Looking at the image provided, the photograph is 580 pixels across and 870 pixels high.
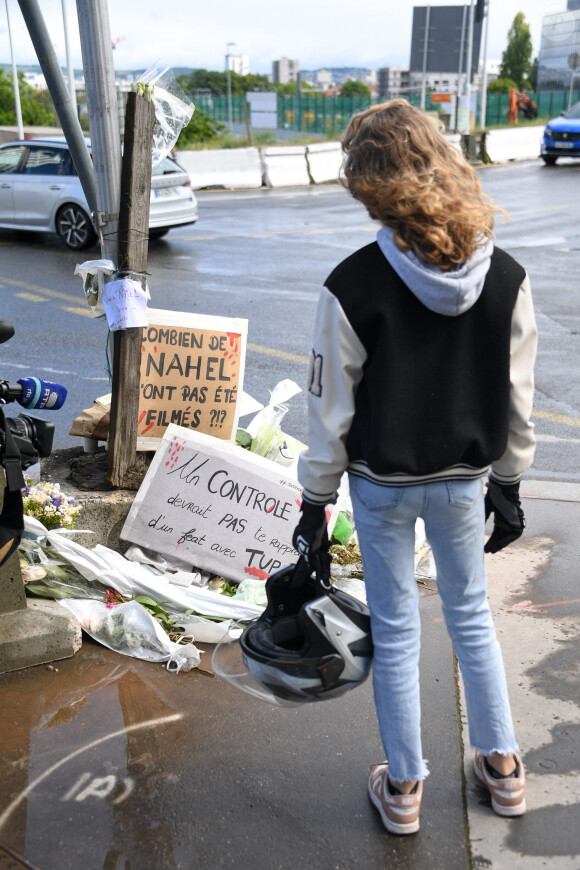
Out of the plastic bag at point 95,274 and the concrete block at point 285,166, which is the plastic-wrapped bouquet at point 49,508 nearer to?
the plastic bag at point 95,274

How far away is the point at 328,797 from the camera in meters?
2.63

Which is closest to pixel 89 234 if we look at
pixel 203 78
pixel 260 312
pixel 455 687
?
pixel 260 312

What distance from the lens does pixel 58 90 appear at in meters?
4.12

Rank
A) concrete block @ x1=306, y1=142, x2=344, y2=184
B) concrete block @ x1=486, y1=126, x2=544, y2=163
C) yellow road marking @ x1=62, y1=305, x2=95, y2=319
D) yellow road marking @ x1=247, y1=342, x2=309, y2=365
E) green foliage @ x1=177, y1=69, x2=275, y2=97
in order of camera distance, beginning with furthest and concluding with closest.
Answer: green foliage @ x1=177, y1=69, x2=275, y2=97 → concrete block @ x1=486, y1=126, x2=544, y2=163 → concrete block @ x1=306, y1=142, x2=344, y2=184 → yellow road marking @ x1=62, y1=305, x2=95, y2=319 → yellow road marking @ x1=247, y1=342, x2=309, y2=365

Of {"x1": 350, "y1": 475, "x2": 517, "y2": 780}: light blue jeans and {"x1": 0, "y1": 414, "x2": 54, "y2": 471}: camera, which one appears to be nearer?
{"x1": 350, "y1": 475, "x2": 517, "y2": 780}: light blue jeans

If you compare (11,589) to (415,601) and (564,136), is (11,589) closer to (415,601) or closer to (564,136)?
(415,601)

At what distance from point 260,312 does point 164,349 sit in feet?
15.9

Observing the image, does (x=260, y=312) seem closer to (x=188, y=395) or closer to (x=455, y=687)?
(x=188, y=395)

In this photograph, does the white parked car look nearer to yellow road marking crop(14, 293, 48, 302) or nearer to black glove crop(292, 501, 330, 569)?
yellow road marking crop(14, 293, 48, 302)

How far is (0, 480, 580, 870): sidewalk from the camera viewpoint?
242cm

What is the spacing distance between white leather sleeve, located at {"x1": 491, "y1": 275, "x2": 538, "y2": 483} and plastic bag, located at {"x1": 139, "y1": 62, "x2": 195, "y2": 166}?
2082 millimetres

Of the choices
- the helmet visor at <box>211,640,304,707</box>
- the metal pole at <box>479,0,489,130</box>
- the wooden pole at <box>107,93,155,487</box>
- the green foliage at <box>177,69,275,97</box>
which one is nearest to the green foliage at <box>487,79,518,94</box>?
the green foliage at <box>177,69,275,97</box>

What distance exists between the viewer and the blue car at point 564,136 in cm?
2567

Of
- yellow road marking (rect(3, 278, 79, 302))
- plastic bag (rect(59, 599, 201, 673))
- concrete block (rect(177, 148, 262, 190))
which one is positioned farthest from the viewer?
concrete block (rect(177, 148, 262, 190))
